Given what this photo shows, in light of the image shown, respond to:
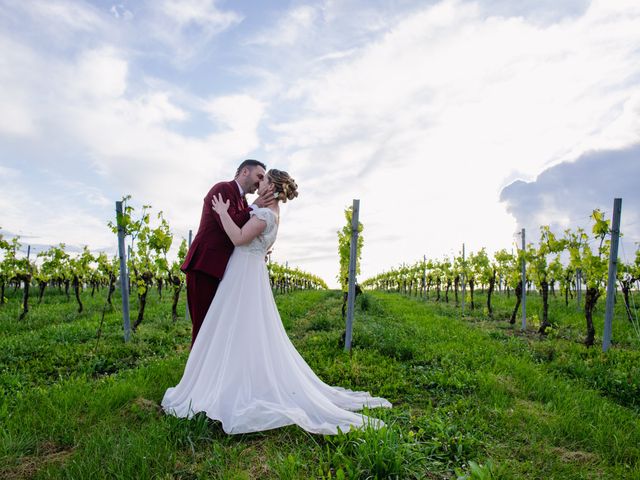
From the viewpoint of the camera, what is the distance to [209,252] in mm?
3572

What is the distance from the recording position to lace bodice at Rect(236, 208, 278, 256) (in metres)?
3.49

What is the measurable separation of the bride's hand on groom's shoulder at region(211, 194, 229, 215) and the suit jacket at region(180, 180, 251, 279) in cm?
8

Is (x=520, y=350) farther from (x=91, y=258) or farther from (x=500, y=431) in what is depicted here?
(x=91, y=258)

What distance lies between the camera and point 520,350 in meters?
7.66

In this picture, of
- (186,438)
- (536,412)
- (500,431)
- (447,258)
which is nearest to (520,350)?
(536,412)

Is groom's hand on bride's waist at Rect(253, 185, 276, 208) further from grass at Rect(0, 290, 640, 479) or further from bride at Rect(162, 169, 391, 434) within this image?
grass at Rect(0, 290, 640, 479)

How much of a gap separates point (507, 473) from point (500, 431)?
91cm

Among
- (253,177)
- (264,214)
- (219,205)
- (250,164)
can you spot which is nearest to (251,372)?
(264,214)

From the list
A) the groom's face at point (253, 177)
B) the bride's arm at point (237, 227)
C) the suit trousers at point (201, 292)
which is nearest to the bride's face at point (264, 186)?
the groom's face at point (253, 177)

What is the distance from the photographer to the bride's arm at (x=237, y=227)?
3404mm

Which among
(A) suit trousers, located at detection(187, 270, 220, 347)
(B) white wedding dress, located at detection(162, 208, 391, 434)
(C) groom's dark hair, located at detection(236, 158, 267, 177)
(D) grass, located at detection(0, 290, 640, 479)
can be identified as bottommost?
(D) grass, located at detection(0, 290, 640, 479)

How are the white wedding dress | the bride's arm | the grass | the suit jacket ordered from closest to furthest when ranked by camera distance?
the grass, the white wedding dress, the bride's arm, the suit jacket

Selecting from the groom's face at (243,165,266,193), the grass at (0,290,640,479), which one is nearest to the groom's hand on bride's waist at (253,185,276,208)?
the groom's face at (243,165,266,193)

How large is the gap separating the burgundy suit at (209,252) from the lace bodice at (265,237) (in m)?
0.17
